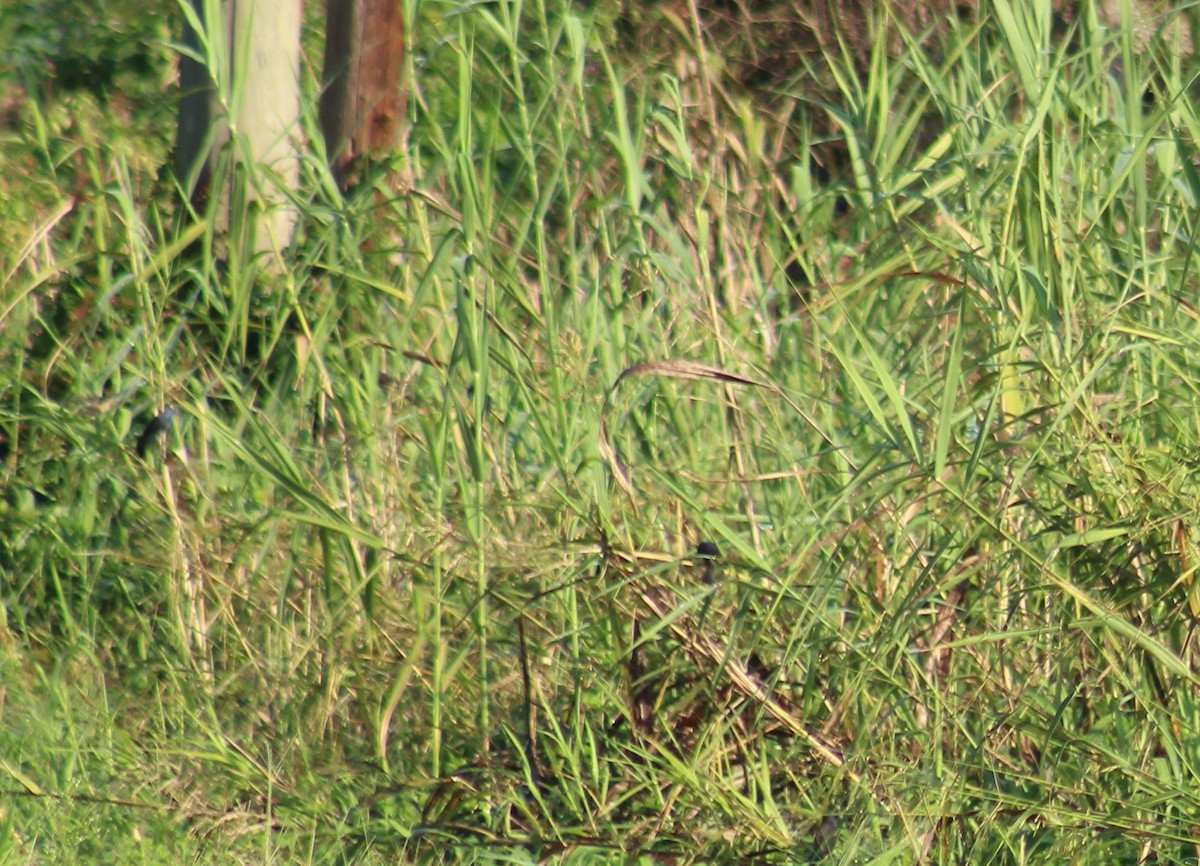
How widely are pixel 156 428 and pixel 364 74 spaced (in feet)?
6.84

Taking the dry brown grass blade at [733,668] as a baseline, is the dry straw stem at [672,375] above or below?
above

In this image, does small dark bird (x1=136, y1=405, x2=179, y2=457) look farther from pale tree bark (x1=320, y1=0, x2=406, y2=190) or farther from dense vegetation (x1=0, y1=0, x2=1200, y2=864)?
pale tree bark (x1=320, y1=0, x2=406, y2=190)

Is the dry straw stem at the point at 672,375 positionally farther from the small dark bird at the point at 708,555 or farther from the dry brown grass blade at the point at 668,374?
the small dark bird at the point at 708,555

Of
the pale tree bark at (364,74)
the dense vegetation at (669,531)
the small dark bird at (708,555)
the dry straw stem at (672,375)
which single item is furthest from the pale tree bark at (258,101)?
the small dark bird at (708,555)

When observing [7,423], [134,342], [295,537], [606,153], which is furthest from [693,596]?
[7,423]

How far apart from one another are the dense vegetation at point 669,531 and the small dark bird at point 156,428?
13mm

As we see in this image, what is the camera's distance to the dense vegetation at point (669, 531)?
2605mm

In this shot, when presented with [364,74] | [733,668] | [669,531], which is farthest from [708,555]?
[364,74]

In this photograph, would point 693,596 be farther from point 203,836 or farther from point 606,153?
point 606,153

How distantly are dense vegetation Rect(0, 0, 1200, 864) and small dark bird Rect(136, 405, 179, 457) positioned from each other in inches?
0.5

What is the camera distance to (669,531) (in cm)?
309

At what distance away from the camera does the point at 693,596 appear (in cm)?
270

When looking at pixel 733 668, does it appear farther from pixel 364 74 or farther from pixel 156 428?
pixel 364 74

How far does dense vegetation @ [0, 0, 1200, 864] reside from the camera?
2605 mm
